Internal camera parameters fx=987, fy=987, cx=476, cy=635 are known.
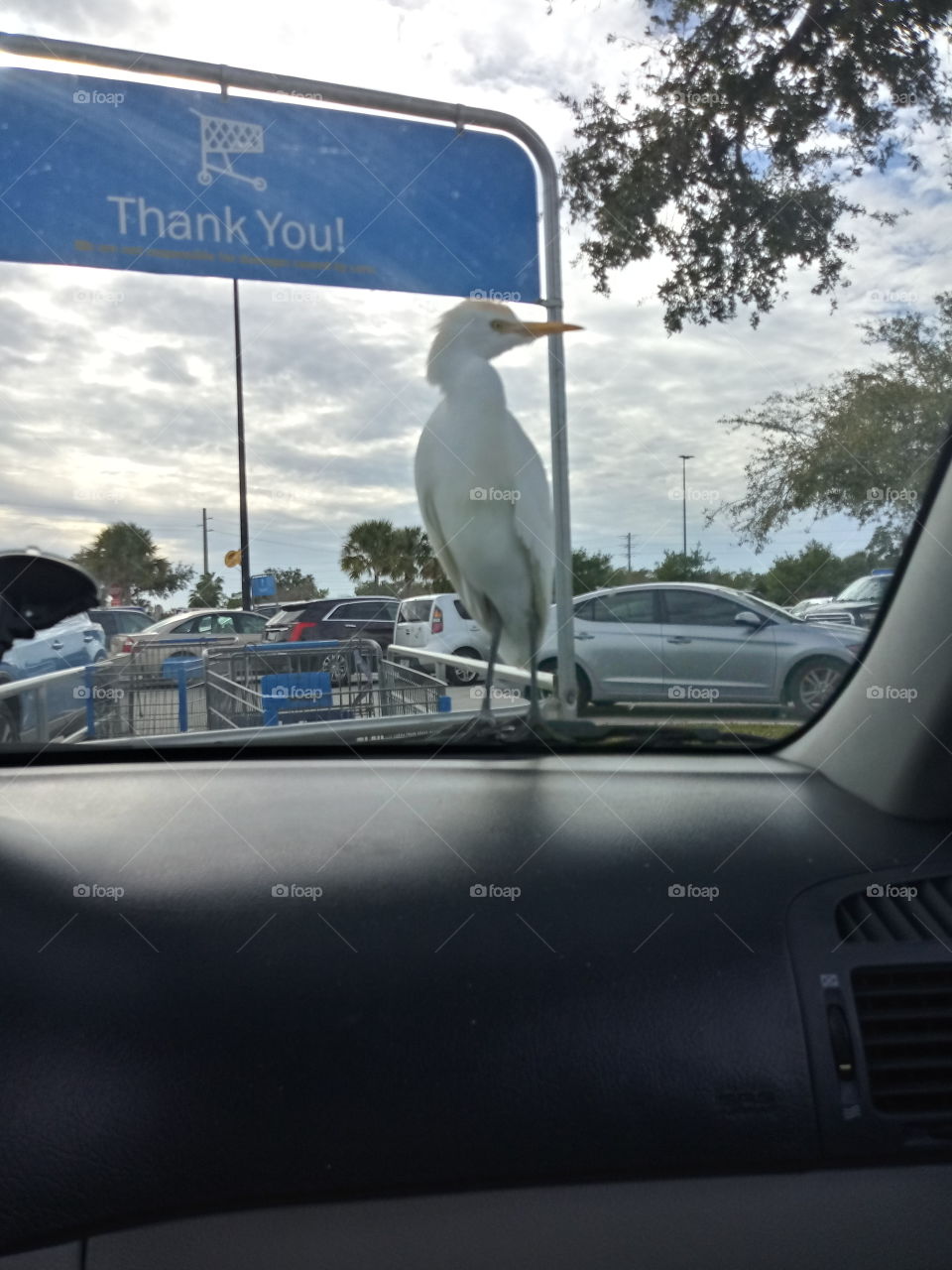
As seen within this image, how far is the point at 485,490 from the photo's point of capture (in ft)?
7.97

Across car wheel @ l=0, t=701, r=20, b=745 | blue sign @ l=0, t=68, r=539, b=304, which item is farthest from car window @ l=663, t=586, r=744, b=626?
car wheel @ l=0, t=701, r=20, b=745

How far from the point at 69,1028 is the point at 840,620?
1.95 m

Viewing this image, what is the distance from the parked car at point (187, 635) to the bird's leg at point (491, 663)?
0.58 m

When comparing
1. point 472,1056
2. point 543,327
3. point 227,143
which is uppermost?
point 227,143

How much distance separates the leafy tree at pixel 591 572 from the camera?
248 cm

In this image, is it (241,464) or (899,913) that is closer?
(899,913)

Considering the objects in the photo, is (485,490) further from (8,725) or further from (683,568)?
(8,725)

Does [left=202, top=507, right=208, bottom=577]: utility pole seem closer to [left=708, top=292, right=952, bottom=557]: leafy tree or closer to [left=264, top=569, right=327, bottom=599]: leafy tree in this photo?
[left=264, top=569, right=327, bottom=599]: leafy tree

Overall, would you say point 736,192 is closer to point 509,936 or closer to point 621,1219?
point 509,936

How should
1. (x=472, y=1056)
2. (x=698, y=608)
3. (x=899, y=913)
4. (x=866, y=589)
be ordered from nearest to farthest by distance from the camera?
(x=472, y=1056), (x=899, y=913), (x=866, y=589), (x=698, y=608)

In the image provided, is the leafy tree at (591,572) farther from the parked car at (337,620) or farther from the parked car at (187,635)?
the parked car at (187,635)

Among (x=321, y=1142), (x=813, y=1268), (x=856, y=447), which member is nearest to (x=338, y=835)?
(x=321, y=1142)

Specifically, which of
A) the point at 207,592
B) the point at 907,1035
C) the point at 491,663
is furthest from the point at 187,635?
the point at 907,1035

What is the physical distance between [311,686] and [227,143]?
1.33m
